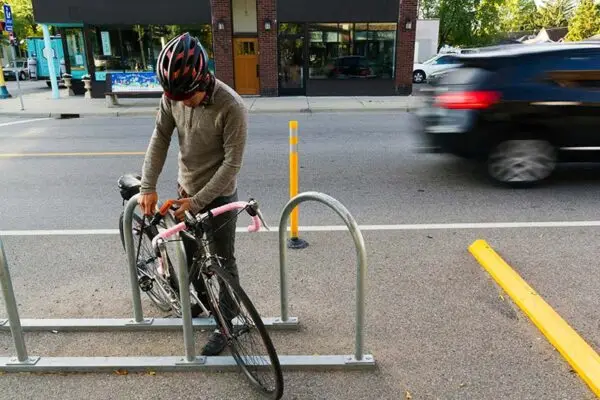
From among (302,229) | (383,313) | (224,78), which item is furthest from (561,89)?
(224,78)

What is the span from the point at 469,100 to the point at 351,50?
43.7 feet

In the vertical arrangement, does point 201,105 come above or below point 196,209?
above

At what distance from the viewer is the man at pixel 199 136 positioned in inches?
97.0

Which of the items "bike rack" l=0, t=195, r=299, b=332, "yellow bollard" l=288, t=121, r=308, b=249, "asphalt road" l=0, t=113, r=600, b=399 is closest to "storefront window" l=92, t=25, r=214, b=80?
"asphalt road" l=0, t=113, r=600, b=399

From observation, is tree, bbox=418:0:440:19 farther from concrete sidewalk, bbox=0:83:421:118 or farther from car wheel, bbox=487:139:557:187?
car wheel, bbox=487:139:557:187

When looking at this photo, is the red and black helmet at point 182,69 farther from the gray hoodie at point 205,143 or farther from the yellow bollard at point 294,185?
the yellow bollard at point 294,185

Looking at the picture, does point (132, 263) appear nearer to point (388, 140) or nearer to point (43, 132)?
point (388, 140)

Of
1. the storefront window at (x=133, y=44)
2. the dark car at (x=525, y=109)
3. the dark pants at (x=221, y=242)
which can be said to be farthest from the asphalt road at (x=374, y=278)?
the storefront window at (x=133, y=44)

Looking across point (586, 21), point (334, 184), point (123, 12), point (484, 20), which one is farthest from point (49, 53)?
point (586, 21)

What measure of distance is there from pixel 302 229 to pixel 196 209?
2619 mm

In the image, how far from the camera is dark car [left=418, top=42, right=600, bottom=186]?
615cm

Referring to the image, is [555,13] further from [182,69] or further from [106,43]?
Answer: [182,69]

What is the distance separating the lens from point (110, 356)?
308 cm

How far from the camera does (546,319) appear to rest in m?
3.34
